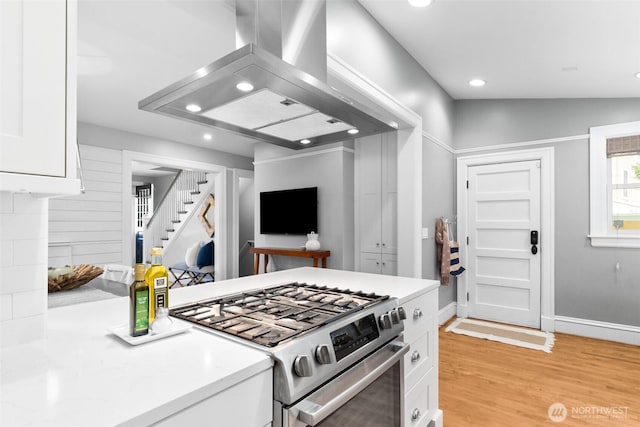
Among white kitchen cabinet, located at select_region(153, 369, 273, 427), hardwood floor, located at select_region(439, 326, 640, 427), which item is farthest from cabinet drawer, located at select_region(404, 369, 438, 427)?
white kitchen cabinet, located at select_region(153, 369, 273, 427)

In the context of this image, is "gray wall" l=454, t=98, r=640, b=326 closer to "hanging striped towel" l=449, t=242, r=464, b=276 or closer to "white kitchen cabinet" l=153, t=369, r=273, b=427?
"hanging striped towel" l=449, t=242, r=464, b=276

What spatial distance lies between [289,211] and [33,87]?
3945mm

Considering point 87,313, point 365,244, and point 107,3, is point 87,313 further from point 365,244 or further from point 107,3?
point 365,244

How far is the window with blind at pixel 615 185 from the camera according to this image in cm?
344

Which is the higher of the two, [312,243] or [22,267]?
[22,267]

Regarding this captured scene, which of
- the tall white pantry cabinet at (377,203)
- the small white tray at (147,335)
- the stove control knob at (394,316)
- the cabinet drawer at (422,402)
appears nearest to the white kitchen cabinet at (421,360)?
the cabinet drawer at (422,402)

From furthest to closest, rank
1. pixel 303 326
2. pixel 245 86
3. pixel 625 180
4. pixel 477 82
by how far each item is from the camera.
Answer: pixel 477 82, pixel 625 180, pixel 245 86, pixel 303 326

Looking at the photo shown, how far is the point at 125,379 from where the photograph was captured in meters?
0.80

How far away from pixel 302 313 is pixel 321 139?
1098mm

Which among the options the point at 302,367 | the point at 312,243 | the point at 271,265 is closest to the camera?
the point at 302,367

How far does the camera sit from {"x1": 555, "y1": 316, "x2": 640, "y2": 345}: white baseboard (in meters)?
3.45

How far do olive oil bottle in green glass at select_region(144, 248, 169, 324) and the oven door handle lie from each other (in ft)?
1.71

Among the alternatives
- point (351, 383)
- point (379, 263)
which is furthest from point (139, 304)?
point (379, 263)

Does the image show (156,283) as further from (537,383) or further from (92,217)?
(92,217)
